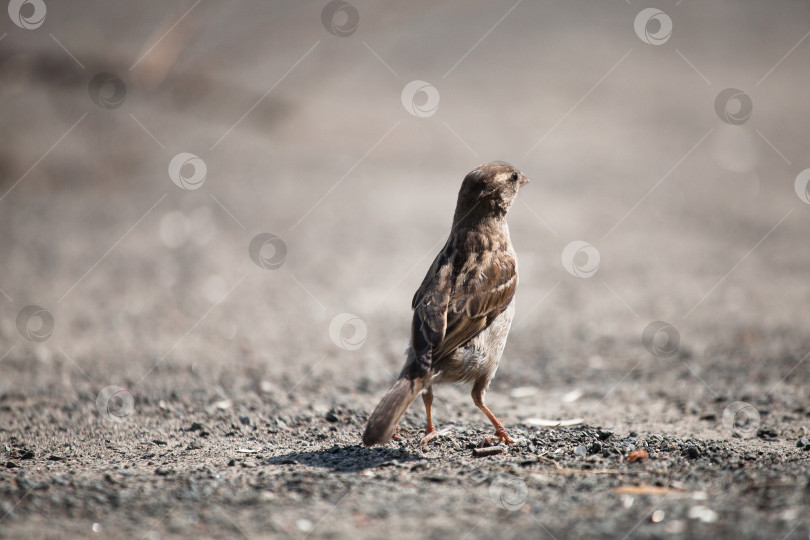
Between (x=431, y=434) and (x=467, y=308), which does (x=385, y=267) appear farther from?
(x=467, y=308)

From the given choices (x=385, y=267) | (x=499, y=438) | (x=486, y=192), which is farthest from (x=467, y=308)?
(x=385, y=267)

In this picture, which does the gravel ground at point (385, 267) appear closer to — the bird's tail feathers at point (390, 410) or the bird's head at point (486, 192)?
the bird's tail feathers at point (390, 410)

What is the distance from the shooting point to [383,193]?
13.7 m

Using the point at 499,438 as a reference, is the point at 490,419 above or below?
above

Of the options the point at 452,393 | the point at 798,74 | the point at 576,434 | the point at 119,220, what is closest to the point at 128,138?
the point at 119,220

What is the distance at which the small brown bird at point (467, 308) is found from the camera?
5.10 m

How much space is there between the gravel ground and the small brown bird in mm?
421

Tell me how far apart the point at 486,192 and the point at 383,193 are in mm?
7711

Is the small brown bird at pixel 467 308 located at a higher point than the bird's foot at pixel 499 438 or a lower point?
higher

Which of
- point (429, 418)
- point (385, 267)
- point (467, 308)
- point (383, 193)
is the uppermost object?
point (383, 193)

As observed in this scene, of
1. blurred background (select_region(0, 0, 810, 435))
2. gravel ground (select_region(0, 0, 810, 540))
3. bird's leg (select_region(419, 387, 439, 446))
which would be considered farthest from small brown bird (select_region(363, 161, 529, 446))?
blurred background (select_region(0, 0, 810, 435))

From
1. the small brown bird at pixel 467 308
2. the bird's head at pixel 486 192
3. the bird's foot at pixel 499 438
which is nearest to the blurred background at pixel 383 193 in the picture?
the bird's foot at pixel 499 438

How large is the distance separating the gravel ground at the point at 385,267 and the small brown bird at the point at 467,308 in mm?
421

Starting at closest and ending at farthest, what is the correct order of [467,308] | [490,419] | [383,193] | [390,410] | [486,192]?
[390,410] → [467,308] → [490,419] → [486,192] → [383,193]
